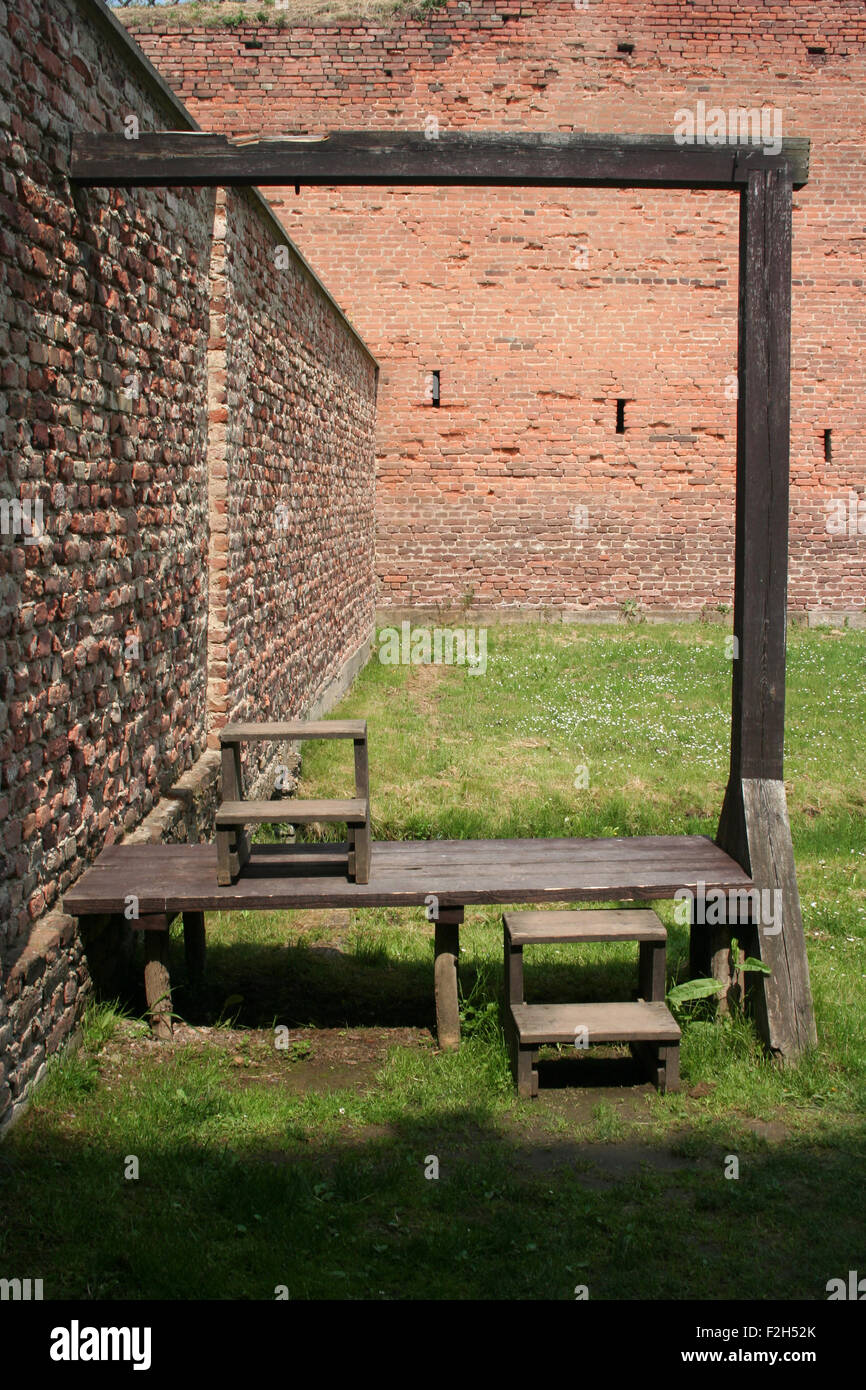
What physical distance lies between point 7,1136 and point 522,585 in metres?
14.1

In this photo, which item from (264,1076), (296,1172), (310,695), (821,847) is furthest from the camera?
(310,695)

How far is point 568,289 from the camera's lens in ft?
53.8

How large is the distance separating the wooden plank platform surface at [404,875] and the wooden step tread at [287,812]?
272 millimetres

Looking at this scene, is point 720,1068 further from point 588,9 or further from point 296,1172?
point 588,9

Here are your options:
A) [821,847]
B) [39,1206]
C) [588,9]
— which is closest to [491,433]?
[588,9]

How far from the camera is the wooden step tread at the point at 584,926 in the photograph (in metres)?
4.29

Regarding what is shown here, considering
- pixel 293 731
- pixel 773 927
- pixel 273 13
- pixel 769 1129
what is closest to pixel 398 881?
pixel 293 731

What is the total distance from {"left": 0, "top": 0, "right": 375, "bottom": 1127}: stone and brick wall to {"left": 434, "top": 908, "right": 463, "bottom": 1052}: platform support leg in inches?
52.2

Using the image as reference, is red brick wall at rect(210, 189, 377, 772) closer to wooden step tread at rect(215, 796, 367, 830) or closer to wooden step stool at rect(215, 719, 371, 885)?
wooden step stool at rect(215, 719, 371, 885)

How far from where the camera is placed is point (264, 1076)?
423 cm

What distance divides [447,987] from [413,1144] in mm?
788

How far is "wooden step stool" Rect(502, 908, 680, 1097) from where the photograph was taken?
4066mm

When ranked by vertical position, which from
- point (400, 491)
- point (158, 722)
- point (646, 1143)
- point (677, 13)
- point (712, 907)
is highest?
point (677, 13)

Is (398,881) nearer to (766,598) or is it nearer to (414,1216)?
(414,1216)
